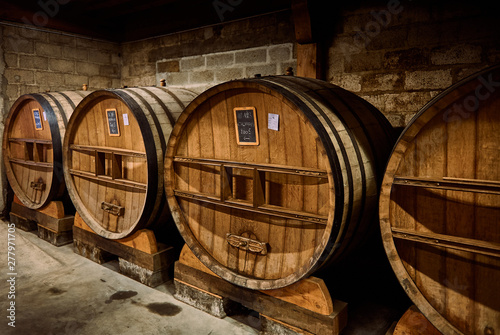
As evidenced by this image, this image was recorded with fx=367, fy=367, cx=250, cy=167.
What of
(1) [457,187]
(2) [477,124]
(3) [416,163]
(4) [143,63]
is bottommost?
(1) [457,187]

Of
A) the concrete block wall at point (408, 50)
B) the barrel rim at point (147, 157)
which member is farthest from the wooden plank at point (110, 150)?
the concrete block wall at point (408, 50)

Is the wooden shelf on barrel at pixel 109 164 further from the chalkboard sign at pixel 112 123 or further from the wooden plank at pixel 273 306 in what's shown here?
the wooden plank at pixel 273 306

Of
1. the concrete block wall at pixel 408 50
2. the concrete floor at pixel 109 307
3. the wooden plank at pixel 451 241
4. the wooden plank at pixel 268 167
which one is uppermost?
the concrete block wall at pixel 408 50

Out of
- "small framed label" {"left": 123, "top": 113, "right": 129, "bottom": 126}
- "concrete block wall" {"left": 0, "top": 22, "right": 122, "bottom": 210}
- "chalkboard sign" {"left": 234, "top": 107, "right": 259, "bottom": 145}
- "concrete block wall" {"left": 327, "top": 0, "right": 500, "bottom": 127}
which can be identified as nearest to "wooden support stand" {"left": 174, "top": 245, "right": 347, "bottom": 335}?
"chalkboard sign" {"left": 234, "top": 107, "right": 259, "bottom": 145}

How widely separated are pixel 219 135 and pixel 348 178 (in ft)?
2.86

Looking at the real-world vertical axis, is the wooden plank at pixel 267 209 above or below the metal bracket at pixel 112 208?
above

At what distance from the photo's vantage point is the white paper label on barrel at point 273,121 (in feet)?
6.72

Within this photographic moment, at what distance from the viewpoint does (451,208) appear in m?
1.66

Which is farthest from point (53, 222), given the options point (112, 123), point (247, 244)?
point (247, 244)

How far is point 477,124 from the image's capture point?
1.54 metres

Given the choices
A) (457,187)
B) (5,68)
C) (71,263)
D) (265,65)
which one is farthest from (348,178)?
(5,68)

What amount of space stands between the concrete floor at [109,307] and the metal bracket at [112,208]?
0.59m

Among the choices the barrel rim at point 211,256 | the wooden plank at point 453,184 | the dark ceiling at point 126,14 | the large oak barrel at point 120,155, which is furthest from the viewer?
the dark ceiling at point 126,14

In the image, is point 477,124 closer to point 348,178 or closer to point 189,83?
point 348,178
